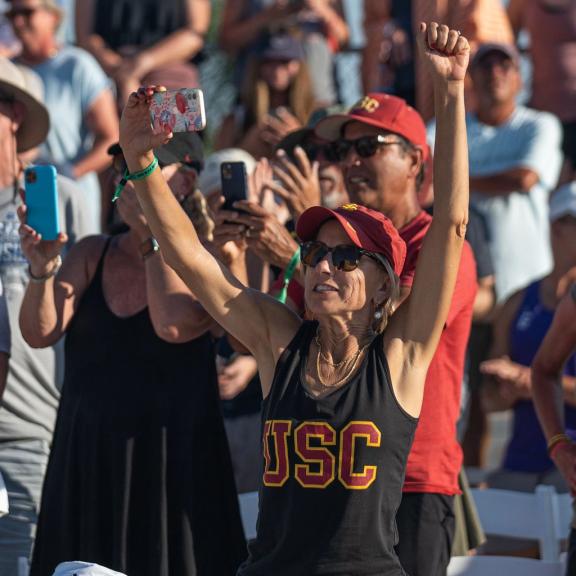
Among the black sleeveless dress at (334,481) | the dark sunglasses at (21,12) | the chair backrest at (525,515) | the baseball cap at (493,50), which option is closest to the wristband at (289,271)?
the black sleeveless dress at (334,481)

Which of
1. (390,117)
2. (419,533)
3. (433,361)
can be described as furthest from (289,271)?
(419,533)

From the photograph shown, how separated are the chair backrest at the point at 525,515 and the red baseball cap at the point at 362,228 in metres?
1.52

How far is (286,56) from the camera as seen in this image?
7.11 metres

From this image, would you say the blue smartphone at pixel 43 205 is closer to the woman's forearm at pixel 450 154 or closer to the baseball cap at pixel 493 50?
the woman's forearm at pixel 450 154

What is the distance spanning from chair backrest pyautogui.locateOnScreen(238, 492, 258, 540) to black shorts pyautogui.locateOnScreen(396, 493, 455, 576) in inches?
29.1

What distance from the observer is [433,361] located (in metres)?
3.85

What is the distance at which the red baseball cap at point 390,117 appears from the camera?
14.0 ft

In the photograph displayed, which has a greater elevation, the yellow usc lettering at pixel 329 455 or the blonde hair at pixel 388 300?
the blonde hair at pixel 388 300

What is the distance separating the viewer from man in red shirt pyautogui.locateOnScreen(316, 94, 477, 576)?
149 inches

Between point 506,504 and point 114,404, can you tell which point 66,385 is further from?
point 506,504

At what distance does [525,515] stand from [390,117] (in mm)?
1504

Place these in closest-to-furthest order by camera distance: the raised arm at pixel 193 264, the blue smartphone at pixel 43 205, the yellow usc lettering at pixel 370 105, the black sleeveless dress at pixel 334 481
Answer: the black sleeveless dress at pixel 334 481 < the raised arm at pixel 193 264 < the blue smartphone at pixel 43 205 < the yellow usc lettering at pixel 370 105

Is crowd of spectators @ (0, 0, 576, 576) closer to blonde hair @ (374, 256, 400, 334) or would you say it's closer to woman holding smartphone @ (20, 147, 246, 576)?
woman holding smartphone @ (20, 147, 246, 576)

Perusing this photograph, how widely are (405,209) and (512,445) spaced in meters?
2.01
